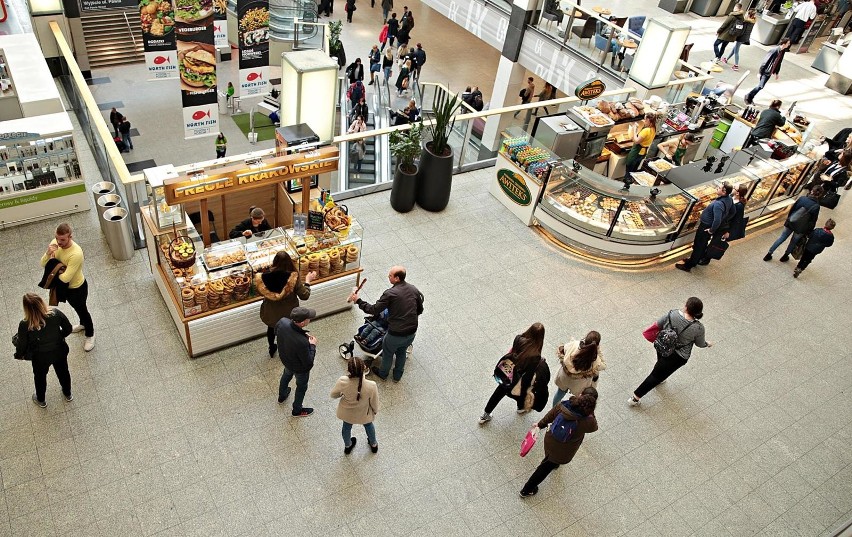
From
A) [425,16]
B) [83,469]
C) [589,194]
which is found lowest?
[425,16]

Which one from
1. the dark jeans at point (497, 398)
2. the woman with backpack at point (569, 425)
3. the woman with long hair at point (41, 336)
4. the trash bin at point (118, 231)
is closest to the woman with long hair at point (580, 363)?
the dark jeans at point (497, 398)

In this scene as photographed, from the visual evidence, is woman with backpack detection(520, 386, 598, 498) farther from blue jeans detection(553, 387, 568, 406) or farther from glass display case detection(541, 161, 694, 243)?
glass display case detection(541, 161, 694, 243)

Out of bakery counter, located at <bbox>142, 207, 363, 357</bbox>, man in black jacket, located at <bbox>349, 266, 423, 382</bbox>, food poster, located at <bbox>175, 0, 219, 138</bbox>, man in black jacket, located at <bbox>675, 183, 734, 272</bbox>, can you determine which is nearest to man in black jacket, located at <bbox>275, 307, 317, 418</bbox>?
man in black jacket, located at <bbox>349, 266, 423, 382</bbox>

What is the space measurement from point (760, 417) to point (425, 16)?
22.7 meters

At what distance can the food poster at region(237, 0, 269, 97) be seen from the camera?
1052 centimetres

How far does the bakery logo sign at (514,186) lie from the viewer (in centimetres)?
885

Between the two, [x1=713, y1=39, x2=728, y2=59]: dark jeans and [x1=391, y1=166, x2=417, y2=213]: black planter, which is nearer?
[x1=391, y1=166, x2=417, y2=213]: black planter

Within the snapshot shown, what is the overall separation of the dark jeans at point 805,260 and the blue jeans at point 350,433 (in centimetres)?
676

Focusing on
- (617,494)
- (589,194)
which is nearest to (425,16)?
(589,194)

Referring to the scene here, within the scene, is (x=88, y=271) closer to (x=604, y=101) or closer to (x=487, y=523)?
Result: (x=487, y=523)

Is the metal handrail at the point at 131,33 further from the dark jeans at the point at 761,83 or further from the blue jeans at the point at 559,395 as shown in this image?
the dark jeans at the point at 761,83

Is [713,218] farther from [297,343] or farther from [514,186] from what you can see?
[297,343]

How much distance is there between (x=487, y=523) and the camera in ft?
17.6

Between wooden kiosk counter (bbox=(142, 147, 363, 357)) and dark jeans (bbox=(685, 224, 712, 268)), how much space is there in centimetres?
471
